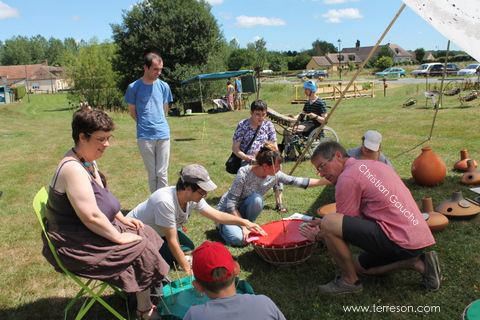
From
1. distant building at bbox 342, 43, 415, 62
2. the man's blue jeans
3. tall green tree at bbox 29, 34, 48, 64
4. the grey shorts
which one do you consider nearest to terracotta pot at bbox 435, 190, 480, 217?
the grey shorts

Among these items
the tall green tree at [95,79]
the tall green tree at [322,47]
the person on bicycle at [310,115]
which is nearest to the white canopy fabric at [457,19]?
the person on bicycle at [310,115]

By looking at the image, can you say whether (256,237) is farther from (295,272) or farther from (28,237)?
(28,237)

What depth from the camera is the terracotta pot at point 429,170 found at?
6.01 metres

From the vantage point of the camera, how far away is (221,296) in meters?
2.06

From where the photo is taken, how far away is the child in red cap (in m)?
1.92

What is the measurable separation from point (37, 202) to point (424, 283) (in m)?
3.32

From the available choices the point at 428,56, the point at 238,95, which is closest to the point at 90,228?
the point at 238,95

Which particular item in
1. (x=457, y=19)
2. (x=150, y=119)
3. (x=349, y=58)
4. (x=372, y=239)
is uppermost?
(x=349, y=58)

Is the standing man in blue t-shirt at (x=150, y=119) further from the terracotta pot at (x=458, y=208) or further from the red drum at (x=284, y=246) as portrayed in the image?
the terracotta pot at (x=458, y=208)

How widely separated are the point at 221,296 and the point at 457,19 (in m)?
2.33

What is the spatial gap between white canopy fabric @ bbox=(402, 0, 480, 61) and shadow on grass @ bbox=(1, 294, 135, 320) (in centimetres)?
327

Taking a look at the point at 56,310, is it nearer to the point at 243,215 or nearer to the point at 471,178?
the point at 243,215

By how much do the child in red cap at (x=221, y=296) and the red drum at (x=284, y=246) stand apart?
1.52 meters

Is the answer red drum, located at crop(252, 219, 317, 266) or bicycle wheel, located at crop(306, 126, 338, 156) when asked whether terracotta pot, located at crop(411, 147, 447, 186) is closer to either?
bicycle wheel, located at crop(306, 126, 338, 156)
